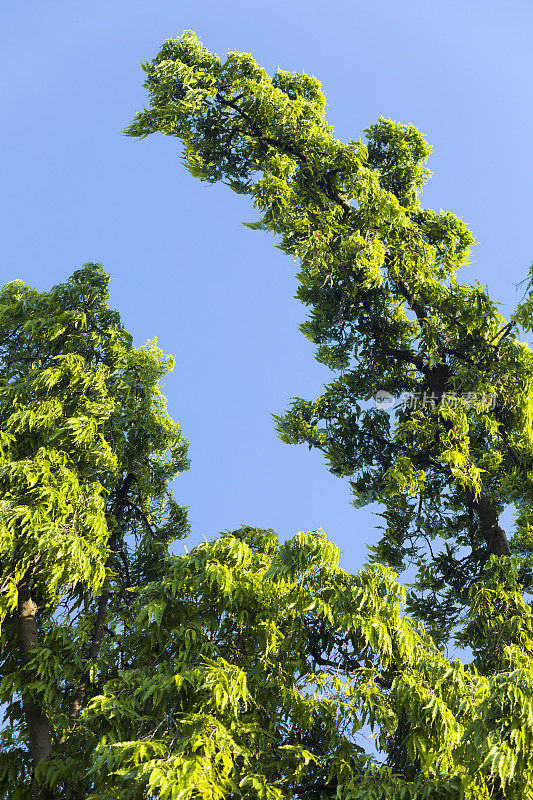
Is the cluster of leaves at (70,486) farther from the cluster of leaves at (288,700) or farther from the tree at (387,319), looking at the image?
the tree at (387,319)

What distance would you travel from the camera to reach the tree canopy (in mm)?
6730

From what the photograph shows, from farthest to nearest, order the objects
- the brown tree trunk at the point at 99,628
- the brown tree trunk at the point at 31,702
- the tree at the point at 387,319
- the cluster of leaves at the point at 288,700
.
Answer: the tree at the point at 387,319 < the brown tree trunk at the point at 99,628 < the brown tree trunk at the point at 31,702 < the cluster of leaves at the point at 288,700

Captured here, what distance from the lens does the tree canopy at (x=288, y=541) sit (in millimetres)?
6730

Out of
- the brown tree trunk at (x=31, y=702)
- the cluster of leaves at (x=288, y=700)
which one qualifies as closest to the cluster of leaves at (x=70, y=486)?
the brown tree trunk at (x=31, y=702)

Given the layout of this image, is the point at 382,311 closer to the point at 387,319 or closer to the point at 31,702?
the point at 387,319

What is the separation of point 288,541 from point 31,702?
350 centimetres

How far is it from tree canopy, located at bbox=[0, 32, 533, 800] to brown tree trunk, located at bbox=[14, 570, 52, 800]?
0.02m

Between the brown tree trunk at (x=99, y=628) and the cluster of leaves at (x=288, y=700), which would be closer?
the cluster of leaves at (x=288, y=700)

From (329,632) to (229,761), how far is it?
2048mm

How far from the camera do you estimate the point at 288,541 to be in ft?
24.7

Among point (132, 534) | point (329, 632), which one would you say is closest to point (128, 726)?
point (329, 632)

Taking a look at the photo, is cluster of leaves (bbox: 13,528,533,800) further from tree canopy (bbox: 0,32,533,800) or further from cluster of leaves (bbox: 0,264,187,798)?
cluster of leaves (bbox: 0,264,187,798)

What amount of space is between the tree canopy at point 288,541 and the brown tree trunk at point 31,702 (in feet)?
0.08

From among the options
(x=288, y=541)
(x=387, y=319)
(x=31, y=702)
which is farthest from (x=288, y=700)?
(x=387, y=319)
